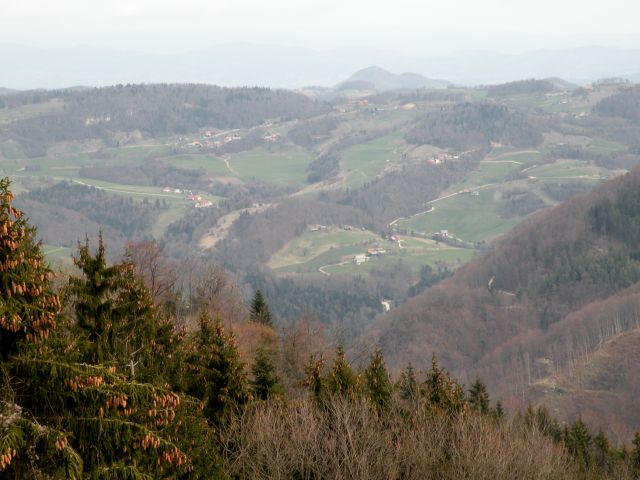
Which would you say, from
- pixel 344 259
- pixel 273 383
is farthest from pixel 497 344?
pixel 273 383

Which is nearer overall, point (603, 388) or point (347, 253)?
point (603, 388)

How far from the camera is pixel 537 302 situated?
125 metres

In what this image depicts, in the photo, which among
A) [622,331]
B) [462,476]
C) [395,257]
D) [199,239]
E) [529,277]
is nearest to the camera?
[462,476]

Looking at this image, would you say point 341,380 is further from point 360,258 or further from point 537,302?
point 360,258

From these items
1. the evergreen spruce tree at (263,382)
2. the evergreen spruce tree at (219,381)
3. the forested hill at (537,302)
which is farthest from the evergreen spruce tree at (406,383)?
the forested hill at (537,302)

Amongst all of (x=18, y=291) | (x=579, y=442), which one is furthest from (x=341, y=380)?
(x=579, y=442)

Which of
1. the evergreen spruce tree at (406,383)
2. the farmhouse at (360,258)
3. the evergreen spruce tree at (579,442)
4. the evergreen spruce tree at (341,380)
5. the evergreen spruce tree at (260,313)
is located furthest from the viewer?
the farmhouse at (360,258)

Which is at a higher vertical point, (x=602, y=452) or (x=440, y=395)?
(x=440, y=395)

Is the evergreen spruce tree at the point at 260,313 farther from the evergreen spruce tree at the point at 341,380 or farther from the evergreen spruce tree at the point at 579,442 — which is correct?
the evergreen spruce tree at the point at 341,380

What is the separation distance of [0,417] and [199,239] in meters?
179

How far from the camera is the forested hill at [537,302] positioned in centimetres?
9381

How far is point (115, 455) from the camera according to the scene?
33.4 ft

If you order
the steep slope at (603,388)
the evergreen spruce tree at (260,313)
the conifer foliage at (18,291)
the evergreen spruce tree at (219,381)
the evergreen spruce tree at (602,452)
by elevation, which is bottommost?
the steep slope at (603,388)

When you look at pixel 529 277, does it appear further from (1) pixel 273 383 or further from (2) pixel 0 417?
(2) pixel 0 417
